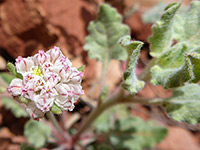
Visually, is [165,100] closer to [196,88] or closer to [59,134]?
[196,88]

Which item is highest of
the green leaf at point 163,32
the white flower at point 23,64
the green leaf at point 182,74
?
the green leaf at point 163,32

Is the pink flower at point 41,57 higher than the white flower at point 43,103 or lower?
higher

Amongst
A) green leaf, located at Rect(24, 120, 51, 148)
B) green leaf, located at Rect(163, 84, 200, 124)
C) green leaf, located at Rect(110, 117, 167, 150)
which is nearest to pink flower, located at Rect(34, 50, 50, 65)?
green leaf, located at Rect(163, 84, 200, 124)

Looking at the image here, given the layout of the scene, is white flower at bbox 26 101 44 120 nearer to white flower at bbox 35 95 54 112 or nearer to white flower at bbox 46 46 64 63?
white flower at bbox 35 95 54 112

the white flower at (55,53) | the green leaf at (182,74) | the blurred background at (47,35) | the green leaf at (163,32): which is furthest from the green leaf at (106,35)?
the white flower at (55,53)

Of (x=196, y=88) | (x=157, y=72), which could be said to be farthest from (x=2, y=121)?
(x=196, y=88)

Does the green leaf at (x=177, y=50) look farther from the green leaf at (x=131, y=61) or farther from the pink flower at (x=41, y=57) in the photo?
the pink flower at (x=41, y=57)

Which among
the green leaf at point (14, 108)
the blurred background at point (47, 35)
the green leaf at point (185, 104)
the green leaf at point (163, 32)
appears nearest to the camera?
the green leaf at point (163, 32)
